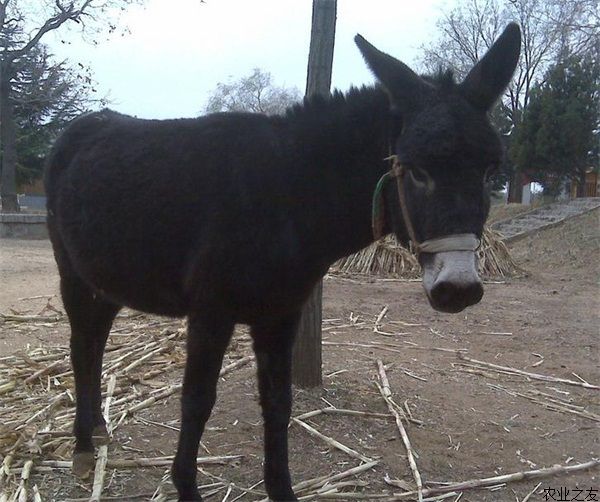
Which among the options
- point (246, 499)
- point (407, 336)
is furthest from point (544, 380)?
point (246, 499)

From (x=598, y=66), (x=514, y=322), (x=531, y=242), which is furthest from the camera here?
(x=598, y=66)

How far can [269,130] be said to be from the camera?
9.32ft

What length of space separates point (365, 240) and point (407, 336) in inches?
163

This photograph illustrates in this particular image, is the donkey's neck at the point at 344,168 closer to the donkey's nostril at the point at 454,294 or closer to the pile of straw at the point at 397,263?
the donkey's nostril at the point at 454,294

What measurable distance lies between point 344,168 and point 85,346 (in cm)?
208

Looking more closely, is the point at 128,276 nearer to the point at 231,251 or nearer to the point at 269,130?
the point at 231,251

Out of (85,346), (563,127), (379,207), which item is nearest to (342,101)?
(379,207)

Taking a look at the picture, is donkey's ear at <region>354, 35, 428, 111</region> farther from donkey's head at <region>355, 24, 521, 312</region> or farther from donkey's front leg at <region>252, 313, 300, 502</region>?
donkey's front leg at <region>252, 313, 300, 502</region>

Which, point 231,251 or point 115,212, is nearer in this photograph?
point 231,251

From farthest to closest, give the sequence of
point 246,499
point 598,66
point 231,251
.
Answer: point 598,66
point 246,499
point 231,251

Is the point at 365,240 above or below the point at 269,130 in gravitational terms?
below

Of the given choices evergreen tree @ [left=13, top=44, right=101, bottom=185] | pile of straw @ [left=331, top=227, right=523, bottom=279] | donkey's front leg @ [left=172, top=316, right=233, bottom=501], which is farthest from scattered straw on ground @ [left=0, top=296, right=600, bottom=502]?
evergreen tree @ [left=13, top=44, right=101, bottom=185]

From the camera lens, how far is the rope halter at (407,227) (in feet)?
7.14

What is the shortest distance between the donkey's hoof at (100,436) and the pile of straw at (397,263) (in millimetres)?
8084
